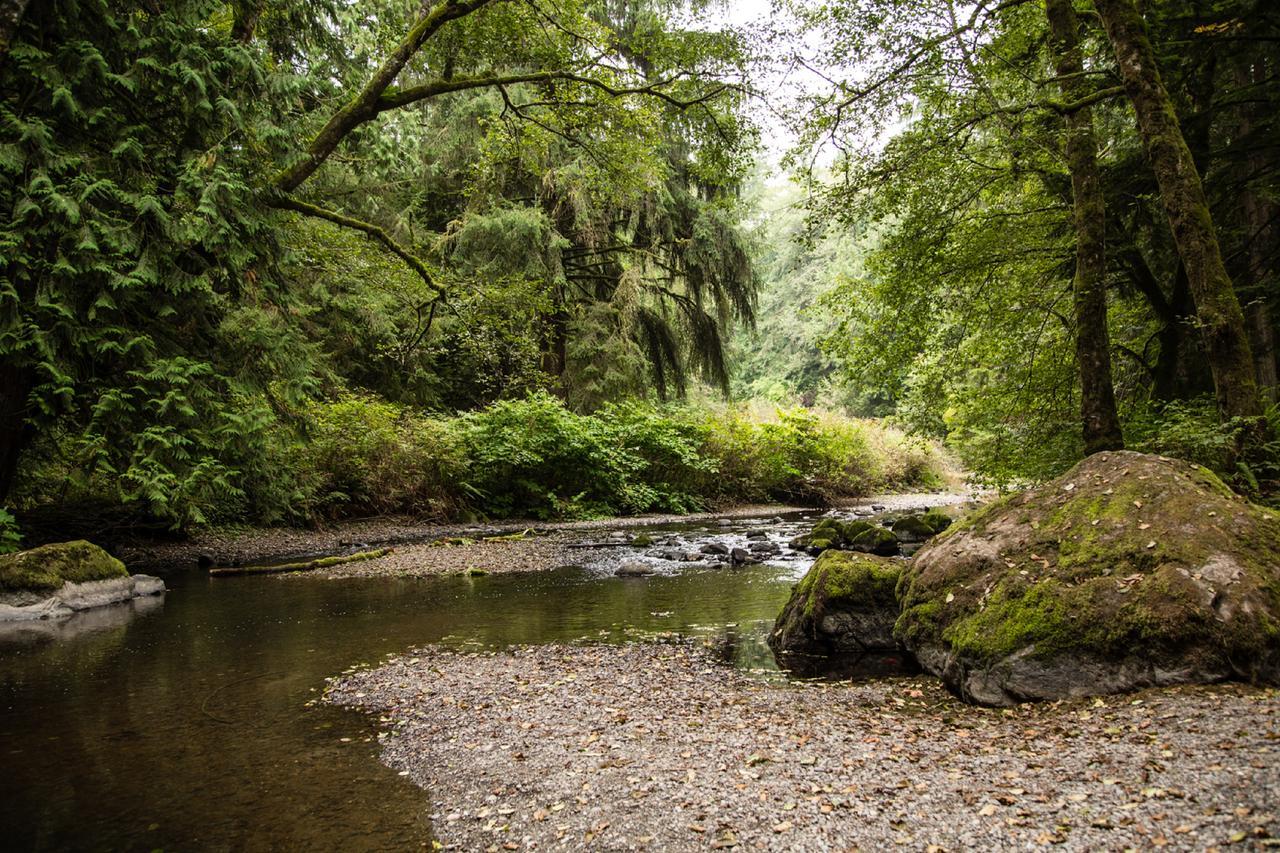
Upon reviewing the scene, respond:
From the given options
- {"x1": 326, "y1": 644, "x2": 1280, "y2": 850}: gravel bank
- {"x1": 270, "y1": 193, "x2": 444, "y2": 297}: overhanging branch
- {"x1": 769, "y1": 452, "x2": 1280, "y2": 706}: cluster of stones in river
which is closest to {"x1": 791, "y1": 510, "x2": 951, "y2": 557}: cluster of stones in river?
{"x1": 769, "y1": 452, "x2": 1280, "y2": 706}: cluster of stones in river

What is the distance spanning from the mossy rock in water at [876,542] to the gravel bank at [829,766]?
675cm

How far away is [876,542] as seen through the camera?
38.2 feet

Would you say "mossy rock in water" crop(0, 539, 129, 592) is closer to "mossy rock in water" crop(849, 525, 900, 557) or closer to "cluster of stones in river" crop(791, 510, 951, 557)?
"cluster of stones in river" crop(791, 510, 951, 557)

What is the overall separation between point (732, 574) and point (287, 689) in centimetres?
633

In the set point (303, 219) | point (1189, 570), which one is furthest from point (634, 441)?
point (1189, 570)

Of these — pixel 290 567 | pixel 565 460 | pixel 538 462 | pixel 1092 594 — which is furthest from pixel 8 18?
pixel 565 460

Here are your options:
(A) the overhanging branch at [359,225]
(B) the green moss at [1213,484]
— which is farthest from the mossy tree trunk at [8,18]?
(B) the green moss at [1213,484]

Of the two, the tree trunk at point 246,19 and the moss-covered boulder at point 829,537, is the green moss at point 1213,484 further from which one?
the tree trunk at point 246,19

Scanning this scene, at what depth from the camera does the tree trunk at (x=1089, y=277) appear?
8383 mm

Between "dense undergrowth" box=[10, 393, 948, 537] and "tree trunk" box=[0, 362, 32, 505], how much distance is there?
2.21 ft

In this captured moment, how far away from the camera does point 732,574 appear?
10.1 metres

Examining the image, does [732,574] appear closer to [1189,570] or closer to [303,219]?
[1189,570]

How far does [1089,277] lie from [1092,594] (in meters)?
5.62

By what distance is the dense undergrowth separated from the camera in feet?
38.8
